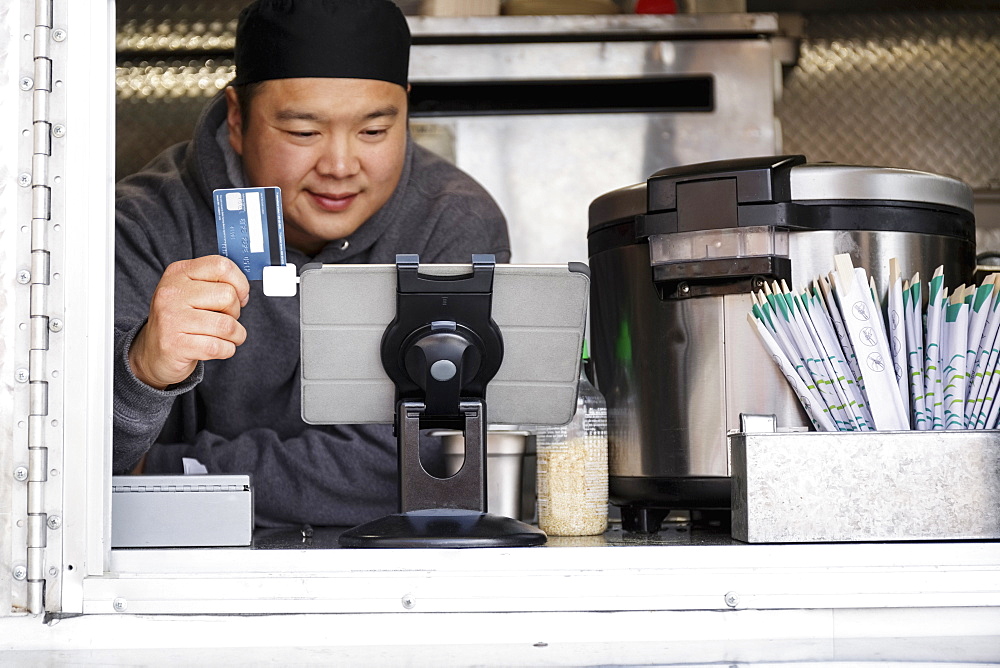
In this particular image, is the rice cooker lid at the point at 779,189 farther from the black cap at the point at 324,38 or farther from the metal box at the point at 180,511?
the black cap at the point at 324,38

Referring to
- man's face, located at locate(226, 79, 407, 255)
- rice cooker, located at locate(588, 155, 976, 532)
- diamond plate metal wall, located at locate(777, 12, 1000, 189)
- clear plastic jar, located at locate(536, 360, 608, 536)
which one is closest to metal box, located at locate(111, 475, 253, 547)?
clear plastic jar, located at locate(536, 360, 608, 536)

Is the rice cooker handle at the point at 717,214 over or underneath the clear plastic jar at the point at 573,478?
over

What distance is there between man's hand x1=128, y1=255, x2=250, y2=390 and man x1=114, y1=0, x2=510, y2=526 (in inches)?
16.8

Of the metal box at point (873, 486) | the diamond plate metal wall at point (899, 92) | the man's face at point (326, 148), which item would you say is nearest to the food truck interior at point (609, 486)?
the metal box at point (873, 486)

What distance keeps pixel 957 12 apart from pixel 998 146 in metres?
0.33

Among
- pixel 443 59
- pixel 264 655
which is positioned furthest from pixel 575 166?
pixel 264 655

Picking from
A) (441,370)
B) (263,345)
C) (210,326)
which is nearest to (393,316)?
(441,370)

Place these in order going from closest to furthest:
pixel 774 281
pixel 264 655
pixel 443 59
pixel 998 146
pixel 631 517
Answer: pixel 264 655 → pixel 774 281 → pixel 631 517 → pixel 443 59 → pixel 998 146

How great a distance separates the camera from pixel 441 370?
956 mm

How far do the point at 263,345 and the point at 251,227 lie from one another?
749 millimetres

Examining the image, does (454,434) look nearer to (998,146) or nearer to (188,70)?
(188,70)

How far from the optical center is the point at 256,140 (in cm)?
170

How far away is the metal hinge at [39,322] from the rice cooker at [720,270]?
1.92 feet

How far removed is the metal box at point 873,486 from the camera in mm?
878
